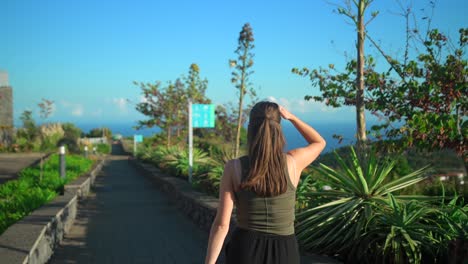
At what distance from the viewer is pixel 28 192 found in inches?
373

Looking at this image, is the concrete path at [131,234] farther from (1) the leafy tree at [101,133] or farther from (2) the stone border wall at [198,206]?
(1) the leafy tree at [101,133]

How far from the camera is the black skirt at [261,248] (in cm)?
264

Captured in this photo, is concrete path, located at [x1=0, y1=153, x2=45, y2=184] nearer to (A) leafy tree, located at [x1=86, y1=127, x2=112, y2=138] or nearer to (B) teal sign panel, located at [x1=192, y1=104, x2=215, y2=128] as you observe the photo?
(B) teal sign panel, located at [x1=192, y1=104, x2=215, y2=128]

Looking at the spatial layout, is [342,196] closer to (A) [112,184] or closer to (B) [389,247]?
(B) [389,247]

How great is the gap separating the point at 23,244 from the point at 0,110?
30520 millimetres

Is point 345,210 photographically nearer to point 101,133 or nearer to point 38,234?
point 38,234

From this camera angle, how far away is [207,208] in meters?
7.48

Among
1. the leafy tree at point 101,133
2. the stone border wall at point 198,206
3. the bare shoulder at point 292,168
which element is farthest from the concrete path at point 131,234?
the leafy tree at point 101,133

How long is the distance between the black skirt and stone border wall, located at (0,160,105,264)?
258cm

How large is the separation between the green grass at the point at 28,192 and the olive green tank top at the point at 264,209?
214 inches

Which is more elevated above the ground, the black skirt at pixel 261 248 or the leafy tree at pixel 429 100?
the leafy tree at pixel 429 100

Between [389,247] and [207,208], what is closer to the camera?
[389,247]

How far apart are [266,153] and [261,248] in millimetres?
549

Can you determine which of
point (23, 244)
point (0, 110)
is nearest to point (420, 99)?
point (23, 244)
